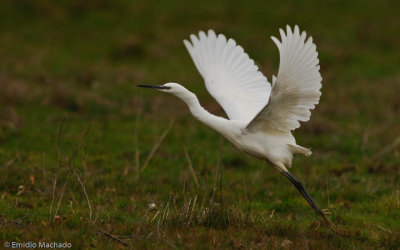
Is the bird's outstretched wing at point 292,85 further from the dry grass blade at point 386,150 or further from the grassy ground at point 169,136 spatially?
the dry grass blade at point 386,150

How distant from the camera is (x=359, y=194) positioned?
7391mm

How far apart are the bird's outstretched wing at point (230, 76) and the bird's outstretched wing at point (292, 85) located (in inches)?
35.2

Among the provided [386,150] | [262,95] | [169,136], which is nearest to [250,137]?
[262,95]

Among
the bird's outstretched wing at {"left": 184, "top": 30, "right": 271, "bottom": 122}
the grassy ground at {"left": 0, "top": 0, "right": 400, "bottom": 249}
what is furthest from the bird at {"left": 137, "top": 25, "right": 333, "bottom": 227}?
the grassy ground at {"left": 0, "top": 0, "right": 400, "bottom": 249}

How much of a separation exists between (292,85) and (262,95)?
5.84 feet

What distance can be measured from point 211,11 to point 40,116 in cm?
917

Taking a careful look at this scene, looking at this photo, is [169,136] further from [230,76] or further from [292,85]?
[292,85]

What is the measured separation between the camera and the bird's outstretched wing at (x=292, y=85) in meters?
5.39

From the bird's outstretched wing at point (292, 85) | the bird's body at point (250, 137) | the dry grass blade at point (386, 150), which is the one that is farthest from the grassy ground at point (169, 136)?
the bird's outstretched wing at point (292, 85)

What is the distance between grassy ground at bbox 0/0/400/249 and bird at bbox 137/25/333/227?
0.52 metres

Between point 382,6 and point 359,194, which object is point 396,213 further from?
point 382,6

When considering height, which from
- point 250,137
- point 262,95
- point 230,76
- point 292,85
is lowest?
point 250,137

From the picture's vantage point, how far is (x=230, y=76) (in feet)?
24.3

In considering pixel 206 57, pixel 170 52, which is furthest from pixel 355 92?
pixel 206 57
